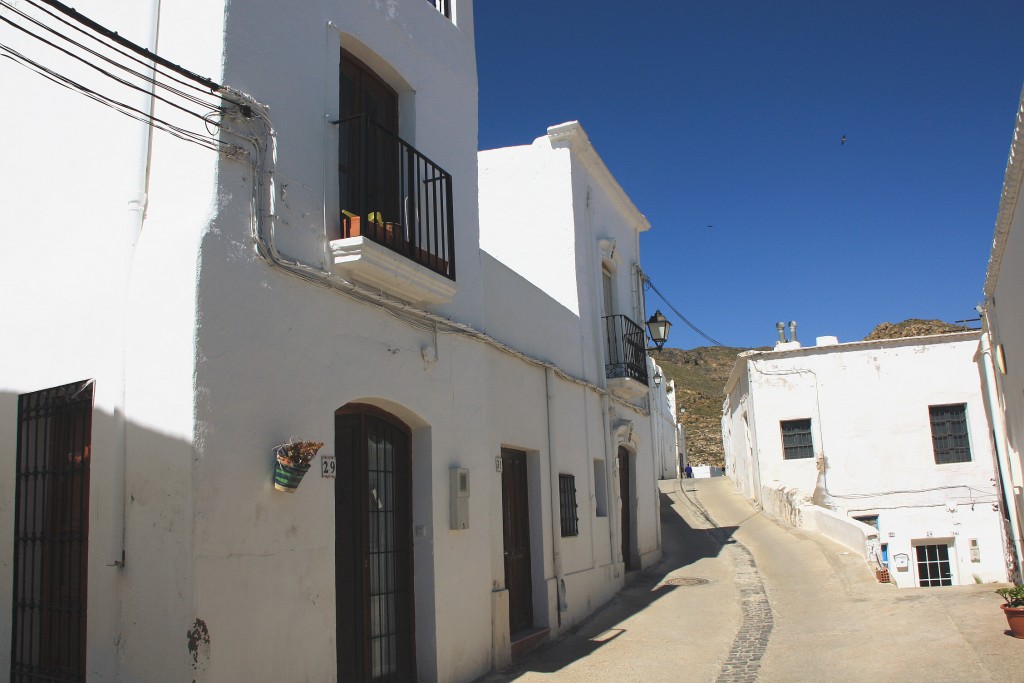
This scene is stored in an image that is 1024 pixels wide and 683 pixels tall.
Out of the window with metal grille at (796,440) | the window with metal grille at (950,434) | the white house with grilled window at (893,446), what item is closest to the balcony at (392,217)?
the white house with grilled window at (893,446)

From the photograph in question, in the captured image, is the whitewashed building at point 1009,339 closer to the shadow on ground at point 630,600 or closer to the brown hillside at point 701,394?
the shadow on ground at point 630,600

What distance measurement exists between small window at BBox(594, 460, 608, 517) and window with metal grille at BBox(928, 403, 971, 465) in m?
11.1

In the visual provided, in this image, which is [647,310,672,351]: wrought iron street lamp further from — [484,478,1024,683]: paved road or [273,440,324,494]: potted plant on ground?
[273,440,324,494]: potted plant on ground

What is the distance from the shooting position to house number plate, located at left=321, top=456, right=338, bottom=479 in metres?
5.80

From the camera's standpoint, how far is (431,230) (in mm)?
7777

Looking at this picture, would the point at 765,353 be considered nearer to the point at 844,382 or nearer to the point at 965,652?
the point at 844,382

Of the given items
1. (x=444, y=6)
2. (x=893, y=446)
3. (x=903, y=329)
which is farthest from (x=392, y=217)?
(x=903, y=329)

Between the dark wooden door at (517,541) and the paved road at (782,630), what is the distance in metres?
0.50

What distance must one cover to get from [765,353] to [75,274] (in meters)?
18.2

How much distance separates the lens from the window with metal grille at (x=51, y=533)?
→ 5297 millimetres

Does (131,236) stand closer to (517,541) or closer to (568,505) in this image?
(517,541)

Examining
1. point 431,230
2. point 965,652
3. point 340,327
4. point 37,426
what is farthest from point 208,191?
point 965,652

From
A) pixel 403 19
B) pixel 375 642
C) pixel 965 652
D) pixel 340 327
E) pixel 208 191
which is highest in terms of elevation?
pixel 403 19

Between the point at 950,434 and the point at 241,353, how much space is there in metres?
19.2
